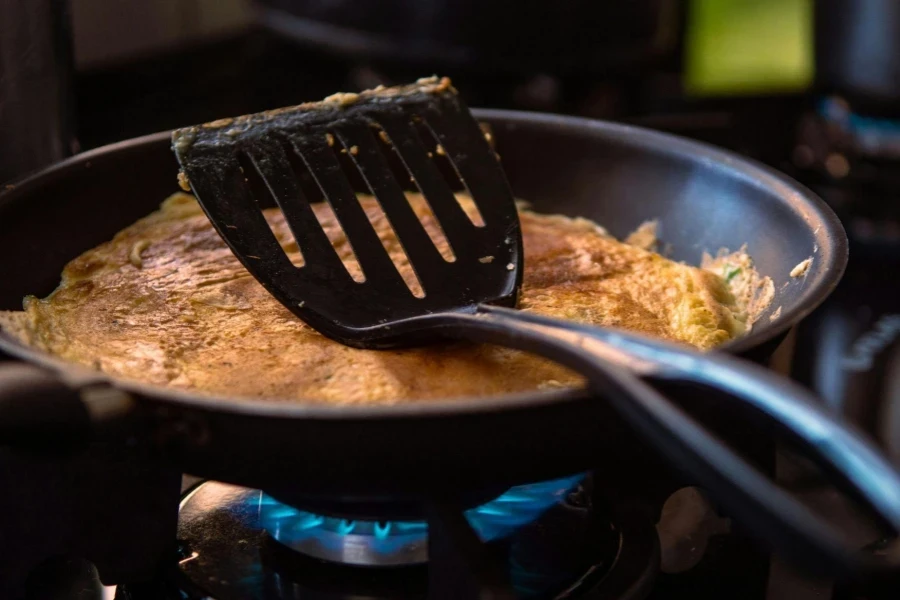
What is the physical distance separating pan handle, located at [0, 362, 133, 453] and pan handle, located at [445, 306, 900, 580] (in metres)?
0.28

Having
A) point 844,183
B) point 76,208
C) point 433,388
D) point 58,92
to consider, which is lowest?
point 844,183

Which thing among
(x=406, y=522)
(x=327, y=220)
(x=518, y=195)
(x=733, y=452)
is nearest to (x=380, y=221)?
(x=327, y=220)

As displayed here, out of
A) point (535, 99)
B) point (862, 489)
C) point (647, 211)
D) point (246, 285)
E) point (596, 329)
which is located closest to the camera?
point (862, 489)

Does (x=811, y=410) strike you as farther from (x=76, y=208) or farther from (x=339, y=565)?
(x=76, y=208)

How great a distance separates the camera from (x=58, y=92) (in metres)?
1.07

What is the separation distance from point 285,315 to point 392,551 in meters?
0.28

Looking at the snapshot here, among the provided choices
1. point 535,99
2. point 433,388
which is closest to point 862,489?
point 433,388

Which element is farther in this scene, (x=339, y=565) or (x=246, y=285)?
(x=246, y=285)

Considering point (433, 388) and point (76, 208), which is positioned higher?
point (76, 208)

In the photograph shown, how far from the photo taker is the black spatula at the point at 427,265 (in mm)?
495

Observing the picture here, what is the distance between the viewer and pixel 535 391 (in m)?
0.69

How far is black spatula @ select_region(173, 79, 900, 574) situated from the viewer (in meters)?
0.49

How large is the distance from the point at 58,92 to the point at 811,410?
90 centimetres

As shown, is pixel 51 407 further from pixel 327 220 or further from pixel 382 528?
pixel 327 220
